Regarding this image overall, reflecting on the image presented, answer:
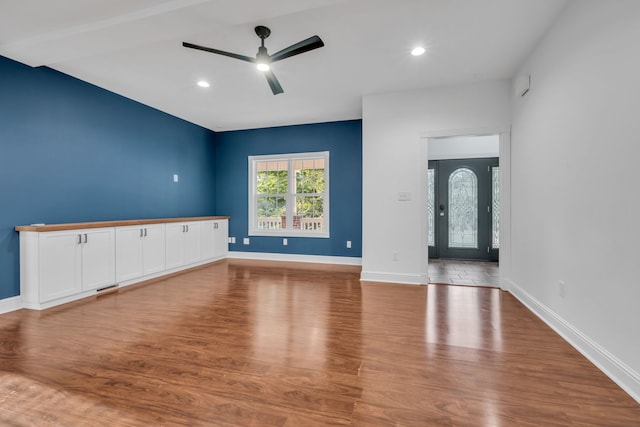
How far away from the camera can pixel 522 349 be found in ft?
7.25

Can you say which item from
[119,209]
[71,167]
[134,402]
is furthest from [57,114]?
[134,402]

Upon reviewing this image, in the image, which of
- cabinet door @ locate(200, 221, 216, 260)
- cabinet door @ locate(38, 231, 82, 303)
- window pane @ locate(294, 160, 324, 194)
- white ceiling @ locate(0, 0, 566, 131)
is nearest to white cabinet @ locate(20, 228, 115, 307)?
cabinet door @ locate(38, 231, 82, 303)

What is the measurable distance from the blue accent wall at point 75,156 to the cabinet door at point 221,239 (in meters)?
0.70

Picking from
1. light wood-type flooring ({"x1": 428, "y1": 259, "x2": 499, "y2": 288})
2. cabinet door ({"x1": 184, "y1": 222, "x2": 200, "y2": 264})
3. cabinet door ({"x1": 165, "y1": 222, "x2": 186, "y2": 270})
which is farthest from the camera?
cabinet door ({"x1": 184, "y1": 222, "x2": 200, "y2": 264})

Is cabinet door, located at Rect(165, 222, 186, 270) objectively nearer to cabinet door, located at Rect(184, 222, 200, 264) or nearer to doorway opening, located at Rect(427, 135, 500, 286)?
cabinet door, located at Rect(184, 222, 200, 264)

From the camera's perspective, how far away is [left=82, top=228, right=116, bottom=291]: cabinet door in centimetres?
347

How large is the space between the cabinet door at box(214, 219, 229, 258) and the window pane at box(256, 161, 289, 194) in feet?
3.21

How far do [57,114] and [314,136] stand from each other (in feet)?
12.2

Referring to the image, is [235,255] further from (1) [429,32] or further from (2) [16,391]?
(1) [429,32]

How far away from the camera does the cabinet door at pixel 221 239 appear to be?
5.88 m

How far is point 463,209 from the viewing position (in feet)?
19.4

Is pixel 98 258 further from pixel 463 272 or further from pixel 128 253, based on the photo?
pixel 463 272

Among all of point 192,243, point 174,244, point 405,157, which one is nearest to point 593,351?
point 405,157

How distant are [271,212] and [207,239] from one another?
52.7 inches
